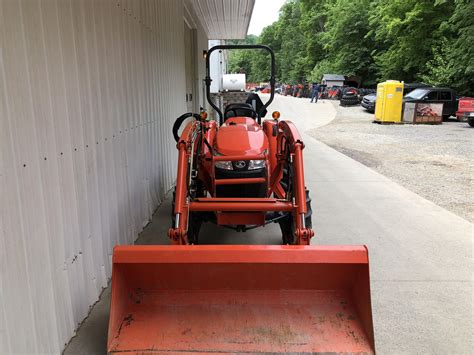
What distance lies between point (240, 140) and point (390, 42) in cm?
3335

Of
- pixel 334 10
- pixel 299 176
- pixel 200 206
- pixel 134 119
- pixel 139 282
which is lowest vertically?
pixel 139 282

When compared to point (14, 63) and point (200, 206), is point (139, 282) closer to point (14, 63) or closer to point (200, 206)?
point (200, 206)

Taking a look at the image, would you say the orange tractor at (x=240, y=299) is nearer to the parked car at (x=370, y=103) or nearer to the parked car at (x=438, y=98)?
the parked car at (x=438, y=98)

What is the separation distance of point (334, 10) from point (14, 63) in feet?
147

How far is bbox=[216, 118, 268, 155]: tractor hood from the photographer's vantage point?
3975 mm

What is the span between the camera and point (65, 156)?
9.48 feet

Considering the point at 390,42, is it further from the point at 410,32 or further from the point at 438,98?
A: the point at 438,98

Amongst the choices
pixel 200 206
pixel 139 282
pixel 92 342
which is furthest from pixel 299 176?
pixel 92 342

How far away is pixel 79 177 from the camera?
3127 mm

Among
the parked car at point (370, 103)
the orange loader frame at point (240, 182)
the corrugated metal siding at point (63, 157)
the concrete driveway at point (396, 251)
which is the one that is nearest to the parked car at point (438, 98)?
the parked car at point (370, 103)

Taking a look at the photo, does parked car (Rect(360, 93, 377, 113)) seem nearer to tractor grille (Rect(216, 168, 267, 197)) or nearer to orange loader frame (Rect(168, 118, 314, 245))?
orange loader frame (Rect(168, 118, 314, 245))

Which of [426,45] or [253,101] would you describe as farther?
[426,45]

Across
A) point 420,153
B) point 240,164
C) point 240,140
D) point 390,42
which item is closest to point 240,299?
point 240,164

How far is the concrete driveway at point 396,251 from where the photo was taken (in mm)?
3021
